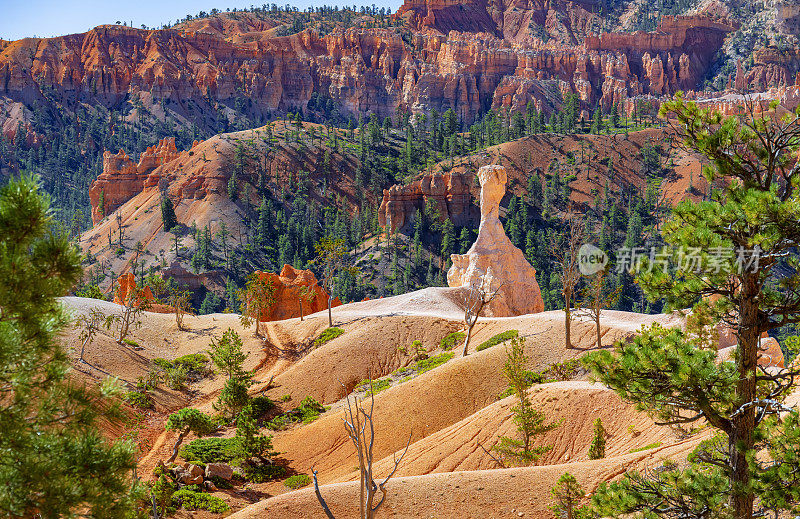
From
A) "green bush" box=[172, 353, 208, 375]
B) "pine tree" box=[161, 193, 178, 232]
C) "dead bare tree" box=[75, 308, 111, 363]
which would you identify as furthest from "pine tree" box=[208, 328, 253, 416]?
"pine tree" box=[161, 193, 178, 232]

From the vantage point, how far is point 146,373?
40781 millimetres

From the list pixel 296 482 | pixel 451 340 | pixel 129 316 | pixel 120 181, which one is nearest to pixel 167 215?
pixel 120 181

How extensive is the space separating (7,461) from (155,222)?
109m

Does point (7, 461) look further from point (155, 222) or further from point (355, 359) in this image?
point (155, 222)

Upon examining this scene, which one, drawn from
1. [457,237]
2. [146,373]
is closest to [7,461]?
[146,373]

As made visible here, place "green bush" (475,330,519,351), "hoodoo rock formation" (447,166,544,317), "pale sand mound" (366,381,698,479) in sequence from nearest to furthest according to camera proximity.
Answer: "pale sand mound" (366,381,698,479) < "green bush" (475,330,519,351) < "hoodoo rock formation" (447,166,544,317)

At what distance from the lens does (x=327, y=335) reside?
4394cm

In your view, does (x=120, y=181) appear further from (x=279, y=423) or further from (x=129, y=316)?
(x=279, y=423)

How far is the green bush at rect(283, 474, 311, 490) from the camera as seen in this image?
26609mm

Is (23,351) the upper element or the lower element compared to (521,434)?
upper

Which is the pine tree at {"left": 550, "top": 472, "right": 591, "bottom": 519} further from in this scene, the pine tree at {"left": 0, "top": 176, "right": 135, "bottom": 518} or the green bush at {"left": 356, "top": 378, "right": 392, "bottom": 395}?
the green bush at {"left": 356, "top": 378, "right": 392, "bottom": 395}

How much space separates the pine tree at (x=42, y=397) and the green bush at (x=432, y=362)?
27.4 m

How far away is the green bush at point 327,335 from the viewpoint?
4338 cm

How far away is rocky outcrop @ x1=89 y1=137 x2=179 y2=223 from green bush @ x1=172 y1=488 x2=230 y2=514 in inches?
4236
